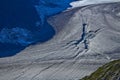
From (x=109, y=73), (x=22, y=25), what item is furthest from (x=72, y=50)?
(x=109, y=73)

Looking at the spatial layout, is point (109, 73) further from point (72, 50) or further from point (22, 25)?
point (22, 25)

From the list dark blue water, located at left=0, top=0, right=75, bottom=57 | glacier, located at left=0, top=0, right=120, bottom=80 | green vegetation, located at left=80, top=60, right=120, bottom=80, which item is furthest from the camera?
dark blue water, located at left=0, top=0, right=75, bottom=57

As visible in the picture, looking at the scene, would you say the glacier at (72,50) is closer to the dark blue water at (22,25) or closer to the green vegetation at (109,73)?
the dark blue water at (22,25)

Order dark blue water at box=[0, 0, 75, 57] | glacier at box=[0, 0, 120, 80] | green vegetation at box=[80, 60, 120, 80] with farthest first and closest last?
dark blue water at box=[0, 0, 75, 57] → glacier at box=[0, 0, 120, 80] → green vegetation at box=[80, 60, 120, 80]

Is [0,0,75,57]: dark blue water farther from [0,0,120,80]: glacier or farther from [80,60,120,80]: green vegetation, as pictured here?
[80,60,120,80]: green vegetation

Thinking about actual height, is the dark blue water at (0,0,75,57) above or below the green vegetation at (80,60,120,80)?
above

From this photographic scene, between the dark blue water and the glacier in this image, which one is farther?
the dark blue water

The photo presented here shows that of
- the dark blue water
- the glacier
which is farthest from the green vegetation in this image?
the dark blue water

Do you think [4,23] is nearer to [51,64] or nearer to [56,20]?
[56,20]

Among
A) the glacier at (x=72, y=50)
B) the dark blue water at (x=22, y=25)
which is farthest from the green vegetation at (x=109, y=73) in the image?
the dark blue water at (x=22, y=25)

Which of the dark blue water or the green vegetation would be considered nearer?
the green vegetation
